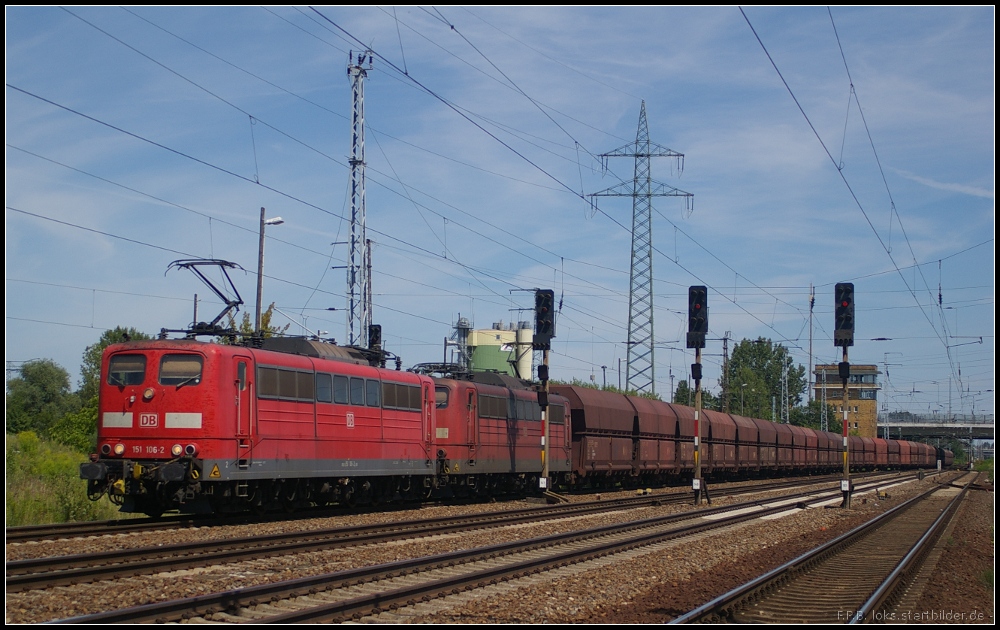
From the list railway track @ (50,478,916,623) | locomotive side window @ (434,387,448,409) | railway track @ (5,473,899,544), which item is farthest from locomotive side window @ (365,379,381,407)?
railway track @ (50,478,916,623)

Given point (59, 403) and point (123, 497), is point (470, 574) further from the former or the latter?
point (59, 403)

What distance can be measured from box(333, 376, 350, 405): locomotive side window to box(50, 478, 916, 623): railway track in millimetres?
6927

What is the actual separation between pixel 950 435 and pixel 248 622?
148 meters

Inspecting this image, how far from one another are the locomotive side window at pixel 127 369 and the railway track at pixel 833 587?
41.6 feet

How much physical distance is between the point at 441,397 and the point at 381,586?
15.9 metres

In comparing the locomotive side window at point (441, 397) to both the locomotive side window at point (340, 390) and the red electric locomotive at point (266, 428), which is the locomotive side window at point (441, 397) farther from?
the locomotive side window at point (340, 390)

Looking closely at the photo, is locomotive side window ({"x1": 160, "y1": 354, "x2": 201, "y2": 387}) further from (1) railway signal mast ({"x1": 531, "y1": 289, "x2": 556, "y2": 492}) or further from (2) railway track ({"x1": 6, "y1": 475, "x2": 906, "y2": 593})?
(1) railway signal mast ({"x1": 531, "y1": 289, "x2": 556, "y2": 492})

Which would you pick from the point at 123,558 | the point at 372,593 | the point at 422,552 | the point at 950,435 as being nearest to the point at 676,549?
the point at 422,552

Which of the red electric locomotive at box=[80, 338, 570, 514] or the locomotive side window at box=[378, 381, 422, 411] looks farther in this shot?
the locomotive side window at box=[378, 381, 422, 411]

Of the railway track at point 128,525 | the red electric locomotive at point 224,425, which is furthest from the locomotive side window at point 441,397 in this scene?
the railway track at point 128,525

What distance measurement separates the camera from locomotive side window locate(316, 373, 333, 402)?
22.7m

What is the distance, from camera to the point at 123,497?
19891mm

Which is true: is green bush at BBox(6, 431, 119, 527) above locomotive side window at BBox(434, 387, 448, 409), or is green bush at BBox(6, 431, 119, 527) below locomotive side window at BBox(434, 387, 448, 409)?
below

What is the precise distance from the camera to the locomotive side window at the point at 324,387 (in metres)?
22.7
